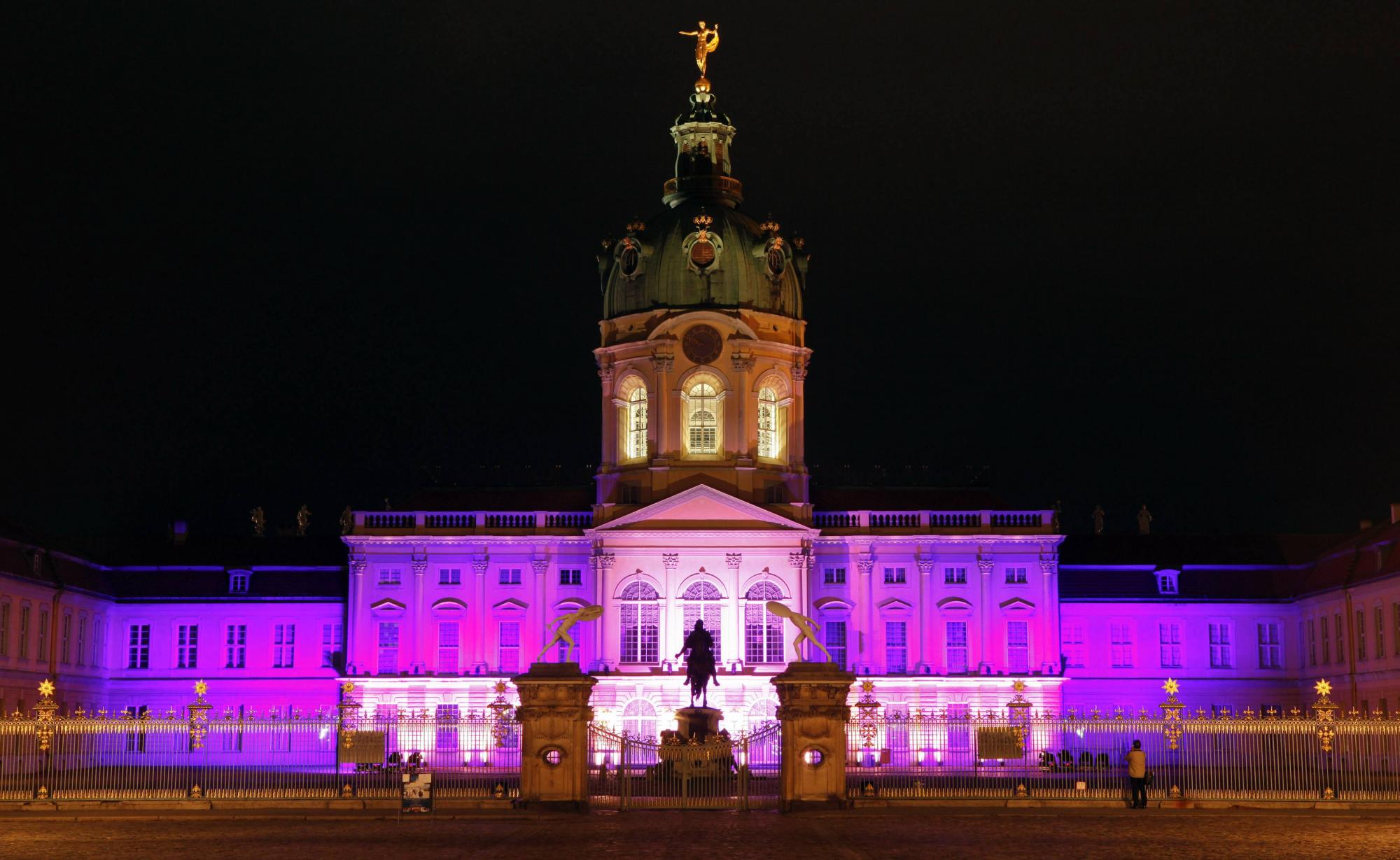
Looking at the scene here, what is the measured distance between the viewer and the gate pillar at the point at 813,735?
43281 mm

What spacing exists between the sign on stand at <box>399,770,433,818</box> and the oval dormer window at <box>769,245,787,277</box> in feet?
161

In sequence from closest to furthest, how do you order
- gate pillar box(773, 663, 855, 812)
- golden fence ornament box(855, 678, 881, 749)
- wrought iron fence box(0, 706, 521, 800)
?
gate pillar box(773, 663, 855, 812) → wrought iron fence box(0, 706, 521, 800) → golden fence ornament box(855, 678, 881, 749)

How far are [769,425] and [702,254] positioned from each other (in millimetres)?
7987

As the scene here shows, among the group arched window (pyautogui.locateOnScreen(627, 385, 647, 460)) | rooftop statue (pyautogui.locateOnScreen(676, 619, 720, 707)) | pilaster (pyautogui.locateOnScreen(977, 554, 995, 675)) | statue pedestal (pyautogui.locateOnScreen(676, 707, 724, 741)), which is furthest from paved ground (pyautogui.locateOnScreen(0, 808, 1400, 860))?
arched window (pyautogui.locateOnScreen(627, 385, 647, 460))

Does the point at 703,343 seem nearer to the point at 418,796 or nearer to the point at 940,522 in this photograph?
the point at 940,522

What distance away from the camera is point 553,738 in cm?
4347

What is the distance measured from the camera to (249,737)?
77.8 metres

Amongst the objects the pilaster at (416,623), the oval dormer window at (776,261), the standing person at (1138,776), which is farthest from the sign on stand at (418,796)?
the oval dormer window at (776,261)

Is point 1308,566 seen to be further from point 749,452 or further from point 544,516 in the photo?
point 544,516

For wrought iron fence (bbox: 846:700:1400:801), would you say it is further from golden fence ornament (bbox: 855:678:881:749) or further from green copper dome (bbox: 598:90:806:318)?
green copper dome (bbox: 598:90:806:318)

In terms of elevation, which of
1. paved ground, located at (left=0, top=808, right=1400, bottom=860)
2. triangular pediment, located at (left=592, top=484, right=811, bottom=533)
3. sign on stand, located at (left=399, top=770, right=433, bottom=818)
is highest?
triangular pediment, located at (left=592, top=484, right=811, bottom=533)

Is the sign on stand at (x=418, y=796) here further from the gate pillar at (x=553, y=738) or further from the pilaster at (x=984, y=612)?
the pilaster at (x=984, y=612)

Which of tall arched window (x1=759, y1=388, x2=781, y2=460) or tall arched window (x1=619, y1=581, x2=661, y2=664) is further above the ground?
tall arched window (x1=759, y1=388, x2=781, y2=460)

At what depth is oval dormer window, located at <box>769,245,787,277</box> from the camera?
8881 centimetres
